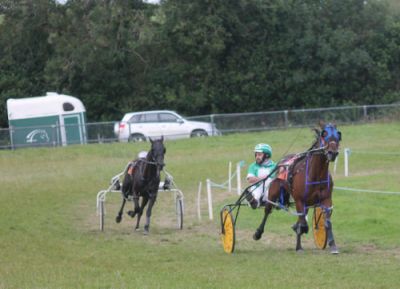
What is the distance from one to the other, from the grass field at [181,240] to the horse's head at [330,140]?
1469mm

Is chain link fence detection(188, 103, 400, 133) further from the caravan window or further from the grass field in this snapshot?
the grass field

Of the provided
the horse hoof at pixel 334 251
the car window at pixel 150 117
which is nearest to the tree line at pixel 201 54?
the car window at pixel 150 117

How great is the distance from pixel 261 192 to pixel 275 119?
1093 inches

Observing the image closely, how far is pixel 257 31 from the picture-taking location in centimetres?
5244

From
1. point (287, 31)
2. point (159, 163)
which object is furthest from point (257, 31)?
point (159, 163)

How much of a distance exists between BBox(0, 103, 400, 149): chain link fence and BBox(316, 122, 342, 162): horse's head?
28.4m

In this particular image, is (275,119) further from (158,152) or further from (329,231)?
(329,231)

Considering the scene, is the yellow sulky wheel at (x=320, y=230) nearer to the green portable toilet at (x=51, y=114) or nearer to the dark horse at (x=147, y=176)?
the dark horse at (x=147, y=176)

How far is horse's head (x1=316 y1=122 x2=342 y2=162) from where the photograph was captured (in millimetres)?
12906

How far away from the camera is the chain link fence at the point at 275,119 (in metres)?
41.4

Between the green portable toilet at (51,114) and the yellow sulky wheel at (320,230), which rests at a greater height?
the green portable toilet at (51,114)

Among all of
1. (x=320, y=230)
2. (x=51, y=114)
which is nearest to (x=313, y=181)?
(x=320, y=230)

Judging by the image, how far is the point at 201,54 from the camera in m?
50.9

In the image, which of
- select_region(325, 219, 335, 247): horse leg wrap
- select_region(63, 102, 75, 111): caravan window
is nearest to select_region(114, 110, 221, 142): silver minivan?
select_region(63, 102, 75, 111): caravan window
